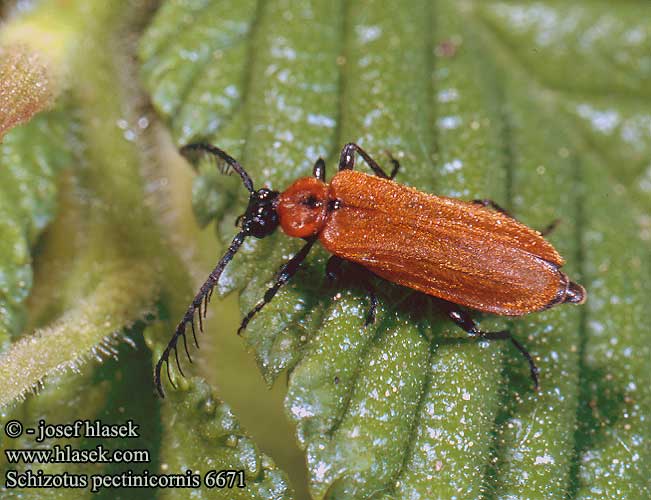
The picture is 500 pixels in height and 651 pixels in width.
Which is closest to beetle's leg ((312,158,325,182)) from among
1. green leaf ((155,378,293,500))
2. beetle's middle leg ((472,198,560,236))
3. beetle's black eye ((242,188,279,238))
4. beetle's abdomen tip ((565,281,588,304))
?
beetle's black eye ((242,188,279,238))

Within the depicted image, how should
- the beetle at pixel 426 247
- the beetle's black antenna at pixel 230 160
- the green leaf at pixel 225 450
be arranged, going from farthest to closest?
the beetle's black antenna at pixel 230 160, the beetle at pixel 426 247, the green leaf at pixel 225 450

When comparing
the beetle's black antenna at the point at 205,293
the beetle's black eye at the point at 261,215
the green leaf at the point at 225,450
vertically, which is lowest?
the green leaf at the point at 225,450

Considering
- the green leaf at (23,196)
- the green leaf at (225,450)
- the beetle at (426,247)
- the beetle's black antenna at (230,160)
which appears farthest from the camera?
the beetle's black antenna at (230,160)

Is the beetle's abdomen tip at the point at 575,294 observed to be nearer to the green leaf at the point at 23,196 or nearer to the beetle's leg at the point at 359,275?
the beetle's leg at the point at 359,275

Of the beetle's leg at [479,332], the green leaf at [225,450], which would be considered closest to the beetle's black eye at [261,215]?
the green leaf at [225,450]

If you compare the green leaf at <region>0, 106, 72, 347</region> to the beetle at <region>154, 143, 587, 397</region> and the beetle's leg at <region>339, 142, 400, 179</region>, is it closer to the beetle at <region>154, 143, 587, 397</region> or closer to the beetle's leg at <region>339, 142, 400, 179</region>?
the beetle at <region>154, 143, 587, 397</region>

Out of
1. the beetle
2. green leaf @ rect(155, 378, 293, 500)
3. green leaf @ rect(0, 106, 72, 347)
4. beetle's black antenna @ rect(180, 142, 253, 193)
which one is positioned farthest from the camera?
beetle's black antenna @ rect(180, 142, 253, 193)

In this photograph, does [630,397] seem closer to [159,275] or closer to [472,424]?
[472,424]

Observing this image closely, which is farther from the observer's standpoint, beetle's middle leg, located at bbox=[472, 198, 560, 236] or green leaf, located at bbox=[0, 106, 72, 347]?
beetle's middle leg, located at bbox=[472, 198, 560, 236]

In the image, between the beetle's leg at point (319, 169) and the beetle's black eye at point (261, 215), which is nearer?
the beetle's black eye at point (261, 215)
